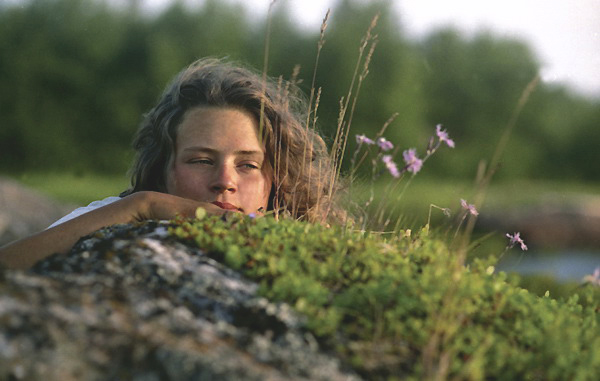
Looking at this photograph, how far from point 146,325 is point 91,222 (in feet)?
4.33

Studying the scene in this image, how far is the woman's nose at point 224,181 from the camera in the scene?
162 inches

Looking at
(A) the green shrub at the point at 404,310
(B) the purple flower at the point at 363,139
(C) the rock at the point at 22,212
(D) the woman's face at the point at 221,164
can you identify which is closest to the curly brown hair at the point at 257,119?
(D) the woman's face at the point at 221,164

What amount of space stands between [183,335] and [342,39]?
88.0ft

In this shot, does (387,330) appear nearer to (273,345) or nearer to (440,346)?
(440,346)

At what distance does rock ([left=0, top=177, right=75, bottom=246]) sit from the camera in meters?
11.0

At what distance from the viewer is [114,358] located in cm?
180

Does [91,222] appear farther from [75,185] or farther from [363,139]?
[75,185]

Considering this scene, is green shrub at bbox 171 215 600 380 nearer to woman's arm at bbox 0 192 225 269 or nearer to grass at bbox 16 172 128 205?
woman's arm at bbox 0 192 225 269

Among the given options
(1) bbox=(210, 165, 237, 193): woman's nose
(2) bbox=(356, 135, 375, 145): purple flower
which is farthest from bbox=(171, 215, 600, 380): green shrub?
(1) bbox=(210, 165, 237, 193): woman's nose

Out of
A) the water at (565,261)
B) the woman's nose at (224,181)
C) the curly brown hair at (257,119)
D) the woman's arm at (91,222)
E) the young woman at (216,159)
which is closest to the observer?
the woman's arm at (91,222)

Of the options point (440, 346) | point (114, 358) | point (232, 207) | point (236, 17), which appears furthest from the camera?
point (236, 17)

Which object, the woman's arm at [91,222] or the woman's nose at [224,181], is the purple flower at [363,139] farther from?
the woman's arm at [91,222]

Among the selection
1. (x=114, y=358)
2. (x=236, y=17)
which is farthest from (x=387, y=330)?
(x=236, y=17)

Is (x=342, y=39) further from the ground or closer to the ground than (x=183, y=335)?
further from the ground
